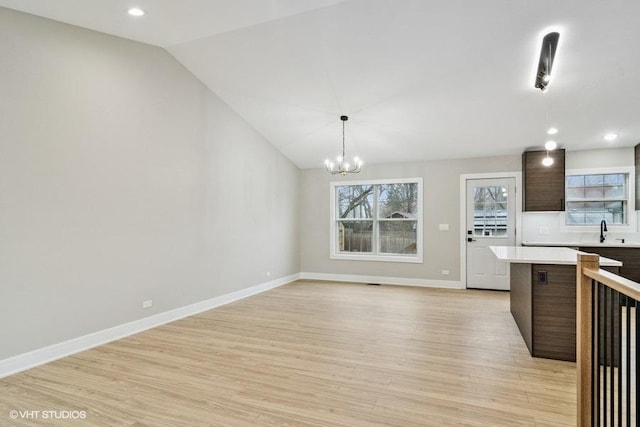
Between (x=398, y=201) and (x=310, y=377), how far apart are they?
502 cm

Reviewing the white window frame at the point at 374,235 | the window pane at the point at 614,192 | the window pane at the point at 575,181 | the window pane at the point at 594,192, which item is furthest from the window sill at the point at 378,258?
the window pane at the point at 614,192

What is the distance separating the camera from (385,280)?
23.9ft

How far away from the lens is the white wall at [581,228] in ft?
18.9

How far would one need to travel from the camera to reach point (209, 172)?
525 cm

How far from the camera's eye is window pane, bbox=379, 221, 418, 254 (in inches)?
285

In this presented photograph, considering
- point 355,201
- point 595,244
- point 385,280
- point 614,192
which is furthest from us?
point 355,201

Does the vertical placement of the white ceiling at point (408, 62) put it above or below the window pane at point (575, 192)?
above

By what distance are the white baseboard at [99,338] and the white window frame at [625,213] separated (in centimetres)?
563

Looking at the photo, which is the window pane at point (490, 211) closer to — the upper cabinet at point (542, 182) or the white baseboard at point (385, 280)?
the upper cabinet at point (542, 182)

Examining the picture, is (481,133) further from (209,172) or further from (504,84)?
(209,172)

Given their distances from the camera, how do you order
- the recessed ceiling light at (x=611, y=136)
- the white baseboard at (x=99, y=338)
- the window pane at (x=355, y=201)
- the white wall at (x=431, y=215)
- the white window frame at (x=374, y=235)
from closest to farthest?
the white baseboard at (x=99, y=338) → the recessed ceiling light at (x=611, y=136) → the white wall at (x=431, y=215) → the white window frame at (x=374, y=235) → the window pane at (x=355, y=201)

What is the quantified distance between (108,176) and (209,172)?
1574 mm

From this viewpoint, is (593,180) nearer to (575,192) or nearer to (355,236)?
(575,192)

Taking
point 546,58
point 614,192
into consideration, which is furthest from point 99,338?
point 614,192
